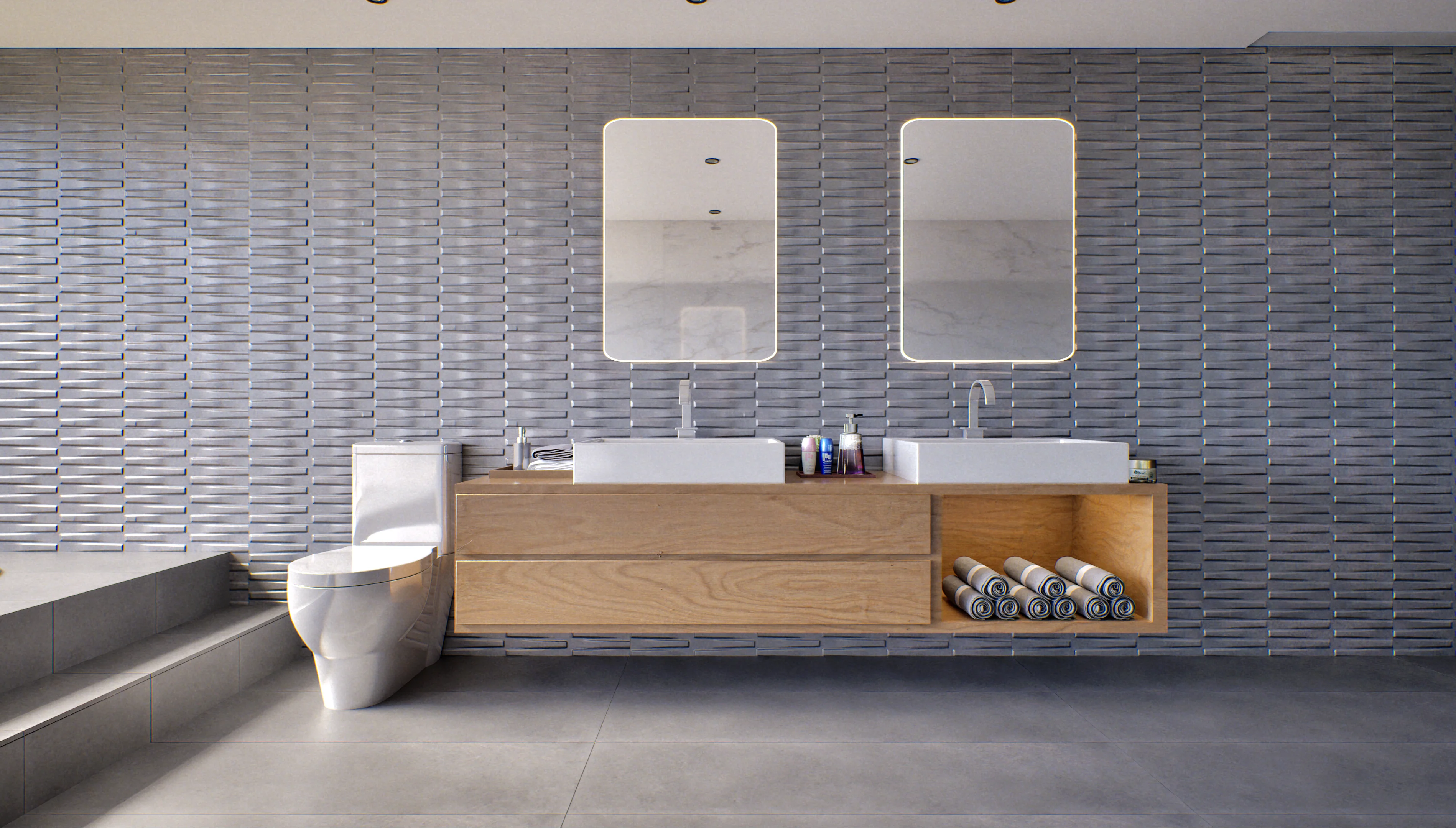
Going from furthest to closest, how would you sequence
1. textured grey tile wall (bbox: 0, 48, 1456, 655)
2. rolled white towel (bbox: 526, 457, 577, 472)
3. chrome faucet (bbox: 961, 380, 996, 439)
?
1. textured grey tile wall (bbox: 0, 48, 1456, 655)
2. chrome faucet (bbox: 961, 380, 996, 439)
3. rolled white towel (bbox: 526, 457, 577, 472)

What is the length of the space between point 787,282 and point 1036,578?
1372 millimetres

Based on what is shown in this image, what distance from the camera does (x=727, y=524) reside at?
7.24 feet

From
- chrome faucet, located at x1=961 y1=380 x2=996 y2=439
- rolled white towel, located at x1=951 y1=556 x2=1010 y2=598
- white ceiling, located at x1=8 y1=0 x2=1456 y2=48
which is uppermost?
white ceiling, located at x1=8 y1=0 x2=1456 y2=48

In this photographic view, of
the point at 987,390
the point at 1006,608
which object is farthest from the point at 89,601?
the point at 987,390

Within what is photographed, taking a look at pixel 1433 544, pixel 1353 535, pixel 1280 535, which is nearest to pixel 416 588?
pixel 1280 535

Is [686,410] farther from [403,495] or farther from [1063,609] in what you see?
[1063,609]

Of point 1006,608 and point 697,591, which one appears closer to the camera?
point 697,591

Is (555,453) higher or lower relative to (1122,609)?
higher

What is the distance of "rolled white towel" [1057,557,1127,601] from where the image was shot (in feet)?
7.55

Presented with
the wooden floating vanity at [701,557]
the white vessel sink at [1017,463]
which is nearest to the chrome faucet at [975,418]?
the white vessel sink at [1017,463]

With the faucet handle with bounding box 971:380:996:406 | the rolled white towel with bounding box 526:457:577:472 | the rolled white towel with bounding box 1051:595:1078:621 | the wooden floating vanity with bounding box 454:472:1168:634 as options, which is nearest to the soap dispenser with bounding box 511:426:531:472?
the rolled white towel with bounding box 526:457:577:472

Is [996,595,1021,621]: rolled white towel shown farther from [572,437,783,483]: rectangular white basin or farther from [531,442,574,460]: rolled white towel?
[531,442,574,460]: rolled white towel

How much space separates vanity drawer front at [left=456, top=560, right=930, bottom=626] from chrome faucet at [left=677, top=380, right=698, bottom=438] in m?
0.59

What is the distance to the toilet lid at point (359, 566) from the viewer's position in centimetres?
209
